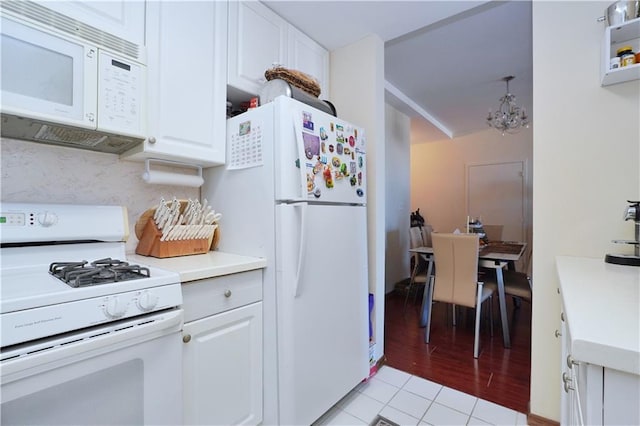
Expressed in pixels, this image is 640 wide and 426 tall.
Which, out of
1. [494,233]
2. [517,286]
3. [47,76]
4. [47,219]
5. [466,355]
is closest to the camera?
[47,76]

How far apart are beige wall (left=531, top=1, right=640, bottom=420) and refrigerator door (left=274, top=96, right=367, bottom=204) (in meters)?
0.97

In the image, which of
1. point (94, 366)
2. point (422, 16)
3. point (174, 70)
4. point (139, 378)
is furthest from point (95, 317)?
point (422, 16)

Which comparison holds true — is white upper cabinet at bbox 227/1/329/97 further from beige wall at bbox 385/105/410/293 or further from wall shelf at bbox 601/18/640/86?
beige wall at bbox 385/105/410/293

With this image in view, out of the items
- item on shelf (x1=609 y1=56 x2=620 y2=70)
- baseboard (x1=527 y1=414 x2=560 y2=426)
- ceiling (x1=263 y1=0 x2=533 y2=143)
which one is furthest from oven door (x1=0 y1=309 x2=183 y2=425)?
item on shelf (x1=609 y1=56 x2=620 y2=70)

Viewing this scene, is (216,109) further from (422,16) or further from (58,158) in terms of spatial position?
(422,16)

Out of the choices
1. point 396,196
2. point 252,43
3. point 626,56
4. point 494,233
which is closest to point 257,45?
point 252,43

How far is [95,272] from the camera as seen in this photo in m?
0.99

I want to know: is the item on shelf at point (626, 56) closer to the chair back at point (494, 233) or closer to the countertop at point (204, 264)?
the countertop at point (204, 264)

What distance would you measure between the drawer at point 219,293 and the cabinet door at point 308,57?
1.45m

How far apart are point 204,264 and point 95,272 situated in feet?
1.27

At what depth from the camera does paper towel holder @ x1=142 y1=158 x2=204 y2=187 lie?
4.87ft

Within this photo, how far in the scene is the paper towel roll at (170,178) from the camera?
1483mm

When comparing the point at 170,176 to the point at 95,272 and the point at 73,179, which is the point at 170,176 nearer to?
the point at 73,179

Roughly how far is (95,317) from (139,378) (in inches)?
10.5
